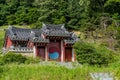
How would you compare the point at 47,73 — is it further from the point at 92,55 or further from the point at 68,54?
the point at 68,54

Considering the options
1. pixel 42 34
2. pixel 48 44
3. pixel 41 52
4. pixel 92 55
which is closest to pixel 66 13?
pixel 42 34

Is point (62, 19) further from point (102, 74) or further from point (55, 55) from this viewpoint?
point (102, 74)

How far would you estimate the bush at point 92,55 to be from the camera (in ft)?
51.4

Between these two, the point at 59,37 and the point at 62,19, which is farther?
the point at 62,19

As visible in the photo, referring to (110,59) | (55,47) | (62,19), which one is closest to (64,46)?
(55,47)

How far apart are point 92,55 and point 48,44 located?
527 inches

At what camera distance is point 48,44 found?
98.0 ft

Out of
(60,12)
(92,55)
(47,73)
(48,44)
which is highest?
(47,73)

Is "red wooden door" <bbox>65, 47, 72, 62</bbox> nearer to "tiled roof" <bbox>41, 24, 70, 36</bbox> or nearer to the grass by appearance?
"tiled roof" <bbox>41, 24, 70, 36</bbox>

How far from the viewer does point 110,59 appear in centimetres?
1511

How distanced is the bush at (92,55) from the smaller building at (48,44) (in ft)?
34.1

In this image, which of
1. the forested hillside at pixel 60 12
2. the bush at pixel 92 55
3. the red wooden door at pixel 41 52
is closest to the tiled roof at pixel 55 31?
the red wooden door at pixel 41 52

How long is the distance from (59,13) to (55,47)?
20.9 m

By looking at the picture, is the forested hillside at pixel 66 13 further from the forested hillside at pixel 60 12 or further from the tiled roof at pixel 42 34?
the tiled roof at pixel 42 34
